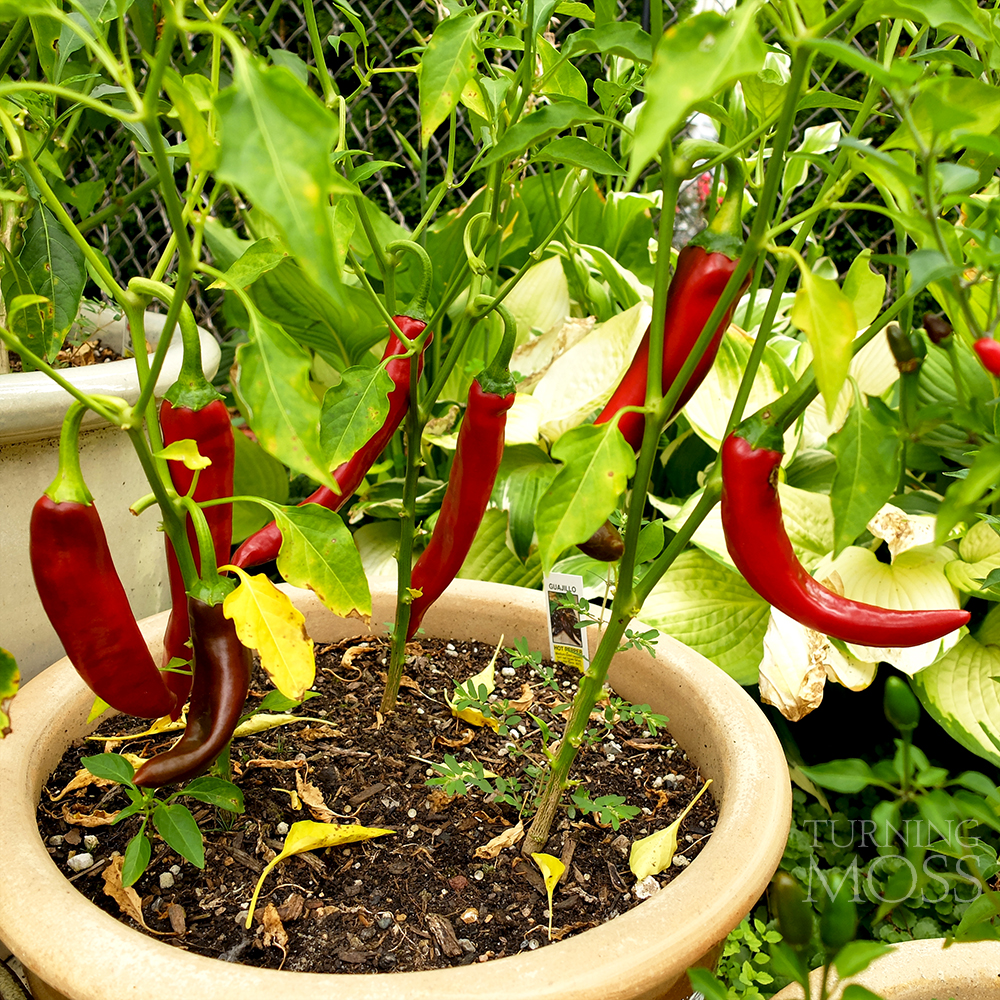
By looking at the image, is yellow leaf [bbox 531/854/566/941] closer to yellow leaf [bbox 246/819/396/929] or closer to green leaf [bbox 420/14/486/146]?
yellow leaf [bbox 246/819/396/929]

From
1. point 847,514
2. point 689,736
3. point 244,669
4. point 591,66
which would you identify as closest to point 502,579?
point 689,736

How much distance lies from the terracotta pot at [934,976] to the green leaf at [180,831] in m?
0.46

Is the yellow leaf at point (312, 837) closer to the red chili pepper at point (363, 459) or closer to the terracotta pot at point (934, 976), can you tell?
the red chili pepper at point (363, 459)

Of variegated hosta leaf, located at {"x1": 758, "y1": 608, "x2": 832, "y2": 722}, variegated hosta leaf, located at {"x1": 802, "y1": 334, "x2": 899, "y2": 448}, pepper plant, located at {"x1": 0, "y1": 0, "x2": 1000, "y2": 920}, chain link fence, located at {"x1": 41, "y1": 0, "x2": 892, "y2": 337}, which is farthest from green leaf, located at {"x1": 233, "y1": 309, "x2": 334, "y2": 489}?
chain link fence, located at {"x1": 41, "y1": 0, "x2": 892, "y2": 337}

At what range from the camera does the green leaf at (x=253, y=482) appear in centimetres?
154

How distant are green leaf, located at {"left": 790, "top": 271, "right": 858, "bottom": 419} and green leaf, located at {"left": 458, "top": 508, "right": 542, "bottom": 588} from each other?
104 cm

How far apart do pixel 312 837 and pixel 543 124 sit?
0.57 meters

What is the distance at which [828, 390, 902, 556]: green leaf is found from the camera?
0.51m

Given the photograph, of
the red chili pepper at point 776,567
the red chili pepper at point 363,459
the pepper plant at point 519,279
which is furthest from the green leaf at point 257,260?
the red chili pepper at point 776,567

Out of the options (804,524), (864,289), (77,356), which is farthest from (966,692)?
(77,356)

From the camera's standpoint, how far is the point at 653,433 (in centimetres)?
65

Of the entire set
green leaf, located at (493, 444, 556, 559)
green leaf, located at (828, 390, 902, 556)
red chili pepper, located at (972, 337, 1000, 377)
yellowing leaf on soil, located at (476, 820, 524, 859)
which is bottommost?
green leaf, located at (493, 444, 556, 559)

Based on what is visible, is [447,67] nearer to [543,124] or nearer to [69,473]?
[543,124]

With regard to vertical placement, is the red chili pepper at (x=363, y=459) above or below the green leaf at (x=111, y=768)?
above
